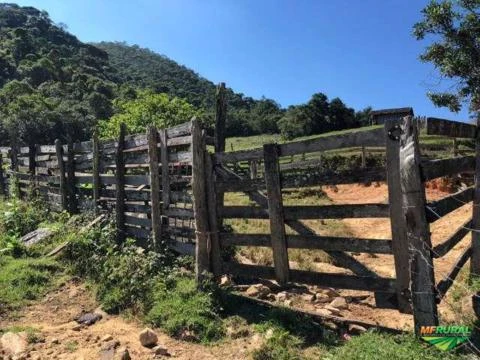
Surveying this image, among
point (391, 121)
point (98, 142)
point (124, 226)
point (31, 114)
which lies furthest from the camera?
point (31, 114)

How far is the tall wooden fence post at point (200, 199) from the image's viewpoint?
656 centimetres

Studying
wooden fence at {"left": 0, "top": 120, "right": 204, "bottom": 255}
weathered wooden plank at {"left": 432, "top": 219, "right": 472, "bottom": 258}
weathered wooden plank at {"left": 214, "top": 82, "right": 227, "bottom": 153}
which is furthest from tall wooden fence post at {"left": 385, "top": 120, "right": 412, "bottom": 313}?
weathered wooden plank at {"left": 214, "top": 82, "right": 227, "bottom": 153}

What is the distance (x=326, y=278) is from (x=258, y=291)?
Answer: 1283mm

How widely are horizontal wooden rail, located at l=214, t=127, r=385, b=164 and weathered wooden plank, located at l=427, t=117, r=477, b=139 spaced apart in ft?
1.62

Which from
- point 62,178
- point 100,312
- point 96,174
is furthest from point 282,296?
point 62,178

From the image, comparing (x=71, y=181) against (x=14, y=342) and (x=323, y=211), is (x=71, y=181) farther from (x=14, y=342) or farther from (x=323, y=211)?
(x=323, y=211)

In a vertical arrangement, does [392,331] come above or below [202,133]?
below

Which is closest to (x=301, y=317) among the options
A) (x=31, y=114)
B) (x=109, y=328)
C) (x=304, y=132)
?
(x=109, y=328)

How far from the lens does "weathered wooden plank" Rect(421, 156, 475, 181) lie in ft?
14.2

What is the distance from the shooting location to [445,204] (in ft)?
15.5

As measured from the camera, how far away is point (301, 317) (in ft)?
18.2

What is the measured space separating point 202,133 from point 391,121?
2862mm

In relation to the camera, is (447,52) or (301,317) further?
(447,52)

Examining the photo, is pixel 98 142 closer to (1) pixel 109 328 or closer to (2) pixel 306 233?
(1) pixel 109 328
